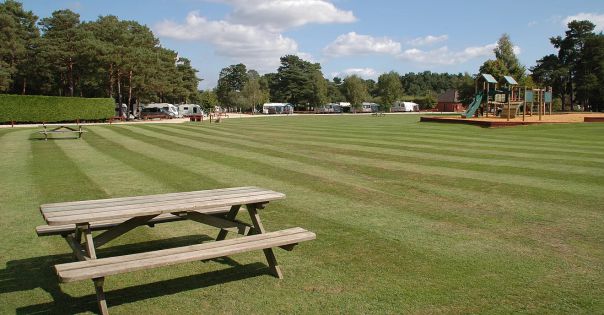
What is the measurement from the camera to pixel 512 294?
4.59 metres

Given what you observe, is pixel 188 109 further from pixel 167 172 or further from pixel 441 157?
pixel 167 172

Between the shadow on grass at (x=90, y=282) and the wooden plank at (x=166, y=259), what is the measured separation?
0.52m

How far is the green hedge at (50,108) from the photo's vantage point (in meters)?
44.5

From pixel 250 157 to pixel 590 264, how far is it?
1150 cm

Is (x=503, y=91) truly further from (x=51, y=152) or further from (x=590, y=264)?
(x=590, y=264)

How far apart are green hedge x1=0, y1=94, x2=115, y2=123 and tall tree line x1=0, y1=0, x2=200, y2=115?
6.36m

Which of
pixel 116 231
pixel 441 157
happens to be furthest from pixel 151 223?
pixel 441 157

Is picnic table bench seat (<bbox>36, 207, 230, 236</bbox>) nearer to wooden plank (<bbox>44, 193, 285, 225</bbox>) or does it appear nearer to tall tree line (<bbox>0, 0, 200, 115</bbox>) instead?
wooden plank (<bbox>44, 193, 285, 225</bbox>)

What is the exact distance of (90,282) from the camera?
507cm

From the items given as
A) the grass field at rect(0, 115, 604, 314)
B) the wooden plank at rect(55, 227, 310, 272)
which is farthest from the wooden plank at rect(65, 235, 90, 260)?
the wooden plank at rect(55, 227, 310, 272)

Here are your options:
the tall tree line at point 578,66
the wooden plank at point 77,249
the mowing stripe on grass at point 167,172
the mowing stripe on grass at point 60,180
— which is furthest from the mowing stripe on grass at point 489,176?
the tall tree line at point 578,66

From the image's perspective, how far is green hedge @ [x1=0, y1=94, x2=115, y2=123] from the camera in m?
44.5

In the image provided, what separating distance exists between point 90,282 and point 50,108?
4958cm

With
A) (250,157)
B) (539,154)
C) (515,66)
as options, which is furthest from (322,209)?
(515,66)
